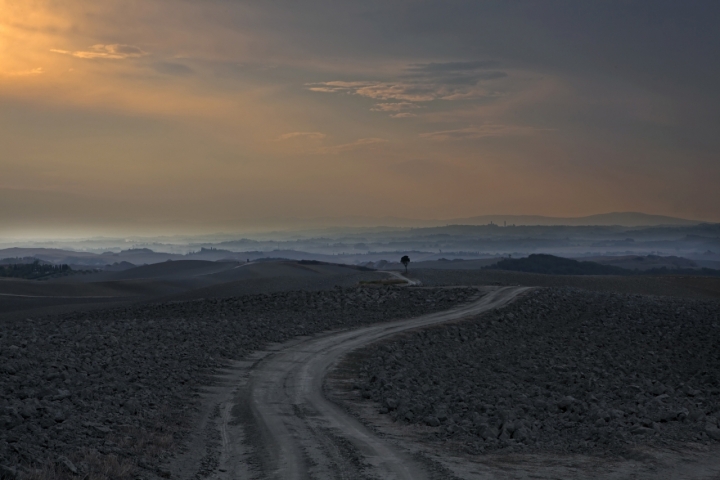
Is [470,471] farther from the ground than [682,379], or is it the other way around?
[470,471]

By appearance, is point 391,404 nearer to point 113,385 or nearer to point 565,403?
point 565,403

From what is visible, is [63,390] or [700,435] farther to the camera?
[63,390]

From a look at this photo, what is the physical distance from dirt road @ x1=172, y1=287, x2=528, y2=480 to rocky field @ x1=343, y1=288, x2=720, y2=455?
1574 mm

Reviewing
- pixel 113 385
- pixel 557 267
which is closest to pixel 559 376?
pixel 113 385

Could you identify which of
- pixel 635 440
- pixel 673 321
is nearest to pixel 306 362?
pixel 635 440

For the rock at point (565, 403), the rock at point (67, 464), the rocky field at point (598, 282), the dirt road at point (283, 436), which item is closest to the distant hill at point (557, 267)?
the rocky field at point (598, 282)

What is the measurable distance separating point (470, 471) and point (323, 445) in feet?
9.79

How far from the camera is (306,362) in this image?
24.5 m

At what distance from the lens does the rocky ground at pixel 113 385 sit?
11211 millimetres

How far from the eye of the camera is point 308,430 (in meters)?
14.1

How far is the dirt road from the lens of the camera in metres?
11.1

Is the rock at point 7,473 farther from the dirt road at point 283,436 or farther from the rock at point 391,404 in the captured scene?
the rock at point 391,404

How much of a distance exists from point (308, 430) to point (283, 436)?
28.6 inches

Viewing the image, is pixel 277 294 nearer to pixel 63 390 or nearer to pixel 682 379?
pixel 682 379
